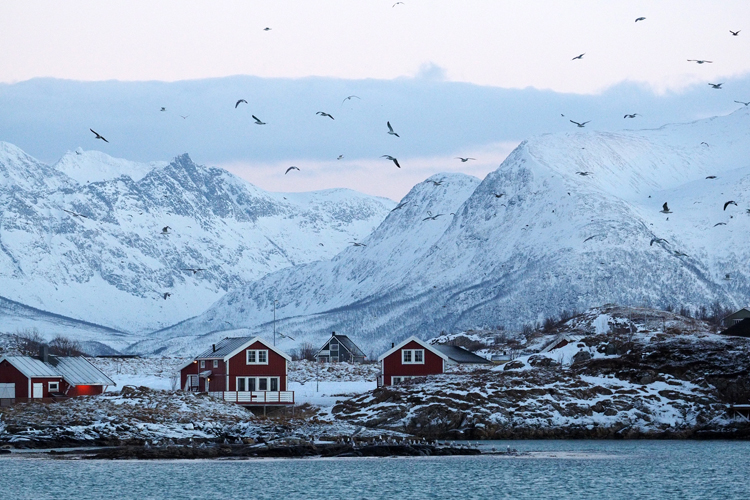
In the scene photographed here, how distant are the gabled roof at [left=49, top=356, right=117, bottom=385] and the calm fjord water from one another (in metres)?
30.8

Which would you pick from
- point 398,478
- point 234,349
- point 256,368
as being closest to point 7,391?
point 234,349

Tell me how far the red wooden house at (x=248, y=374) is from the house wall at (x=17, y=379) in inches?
604

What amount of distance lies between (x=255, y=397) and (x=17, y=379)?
63.7 feet

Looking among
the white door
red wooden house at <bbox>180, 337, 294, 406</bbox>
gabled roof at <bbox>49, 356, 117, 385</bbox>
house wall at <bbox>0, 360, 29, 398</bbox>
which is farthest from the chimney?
red wooden house at <bbox>180, 337, 294, 406</bbox>

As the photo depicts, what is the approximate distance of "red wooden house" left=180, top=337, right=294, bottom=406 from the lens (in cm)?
10394

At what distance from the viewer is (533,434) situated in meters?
90.6

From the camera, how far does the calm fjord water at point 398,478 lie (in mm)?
61281

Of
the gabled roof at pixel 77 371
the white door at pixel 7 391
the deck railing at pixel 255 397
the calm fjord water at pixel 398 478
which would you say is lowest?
the calm fjord water at pixel 398 478

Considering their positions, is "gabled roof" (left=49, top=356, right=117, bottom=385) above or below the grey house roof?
below

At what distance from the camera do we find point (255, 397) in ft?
341

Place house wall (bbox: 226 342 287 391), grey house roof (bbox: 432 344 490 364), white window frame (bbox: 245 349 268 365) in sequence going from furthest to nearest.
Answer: grey house roof (bbox: 432 344 490 364) < white window frame (bbox: 245 349 268 365) < house wall (bbox: 226 342 287 391)

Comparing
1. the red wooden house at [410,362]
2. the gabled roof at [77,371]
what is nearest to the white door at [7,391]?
the gabled roof at [77,371]

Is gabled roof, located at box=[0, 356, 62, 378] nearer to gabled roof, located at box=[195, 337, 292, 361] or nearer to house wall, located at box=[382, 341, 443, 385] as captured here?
gabled roof, located at box=[195, 337, 292, 361]

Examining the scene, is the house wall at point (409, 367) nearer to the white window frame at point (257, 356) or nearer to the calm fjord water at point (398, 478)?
the white window frame at point (257, 356)
